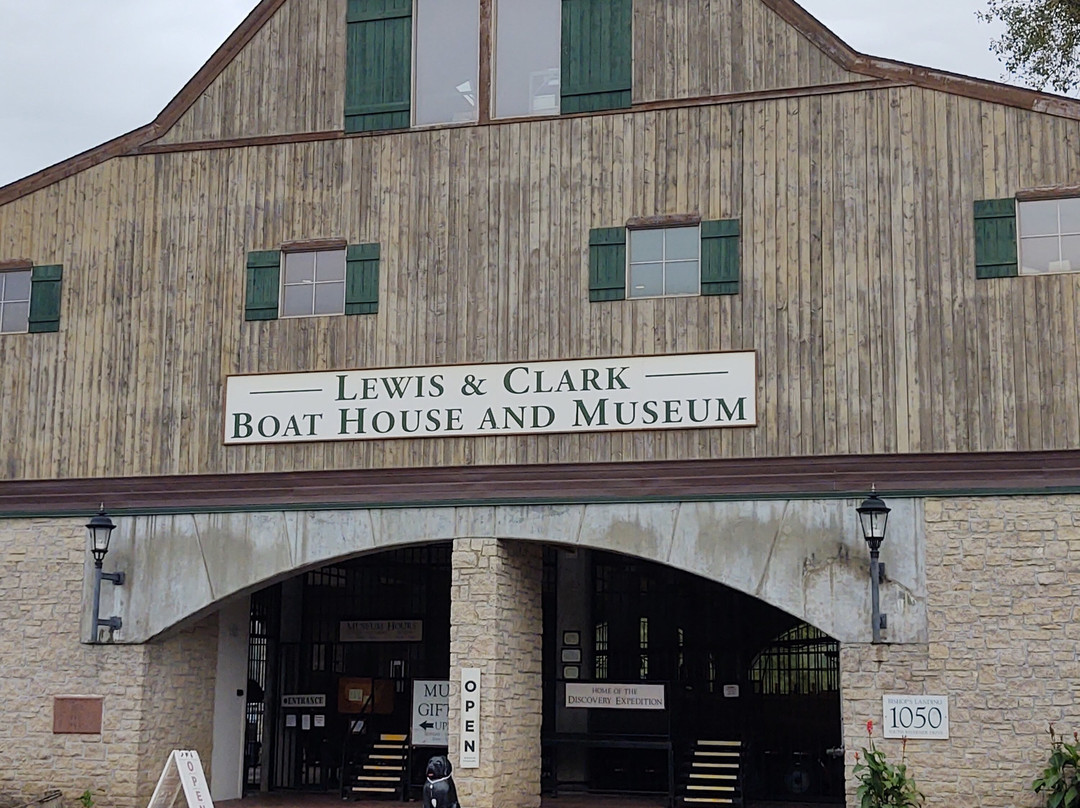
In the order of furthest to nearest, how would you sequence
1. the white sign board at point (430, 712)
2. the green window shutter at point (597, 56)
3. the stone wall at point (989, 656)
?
the white sign board at point (430, 712) < the green window shutter at point (597, 56) < the stone wall at point (989, 656)

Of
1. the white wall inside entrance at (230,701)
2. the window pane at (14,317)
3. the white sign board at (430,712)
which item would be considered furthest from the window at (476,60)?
the white sign board at (430,712)

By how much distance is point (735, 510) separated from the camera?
16453 mm

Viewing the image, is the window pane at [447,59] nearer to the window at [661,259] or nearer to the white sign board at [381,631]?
the window at [661,259]

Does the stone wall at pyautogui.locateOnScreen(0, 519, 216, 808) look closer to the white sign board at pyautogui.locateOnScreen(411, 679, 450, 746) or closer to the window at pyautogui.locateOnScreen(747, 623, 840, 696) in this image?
the white sign board at pyautogui.locateOnScreen(411, 679, 450, 746)

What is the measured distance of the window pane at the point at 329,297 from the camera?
18203mm

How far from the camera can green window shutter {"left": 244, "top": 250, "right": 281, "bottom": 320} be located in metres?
18.3

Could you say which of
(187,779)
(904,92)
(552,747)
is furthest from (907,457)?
(187,779)

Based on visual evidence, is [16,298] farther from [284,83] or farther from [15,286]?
[284,83]

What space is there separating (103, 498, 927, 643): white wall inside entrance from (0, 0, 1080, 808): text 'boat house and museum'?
42 mm

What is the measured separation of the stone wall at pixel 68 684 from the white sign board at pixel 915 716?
8.28 m

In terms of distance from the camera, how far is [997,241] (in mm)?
16156

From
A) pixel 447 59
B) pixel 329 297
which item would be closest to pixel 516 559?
pixel 329 297

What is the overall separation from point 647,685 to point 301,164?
7652mm

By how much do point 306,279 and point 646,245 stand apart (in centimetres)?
405
